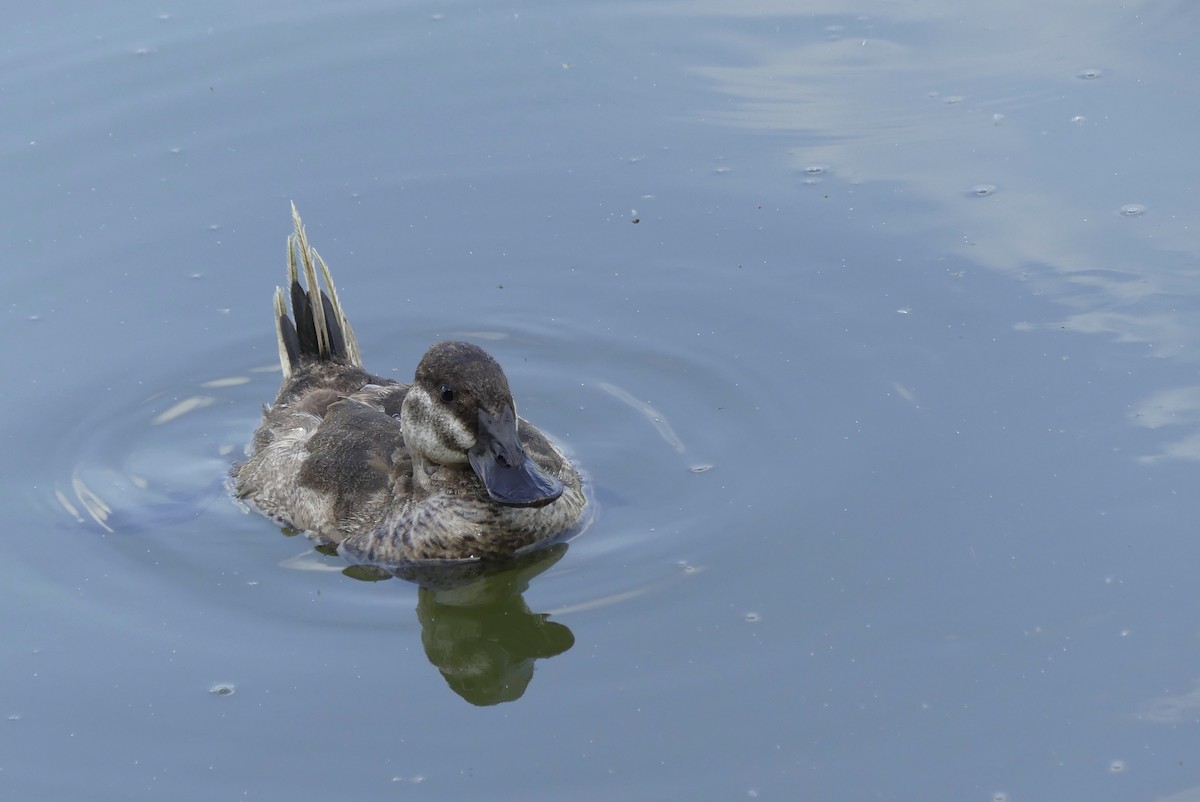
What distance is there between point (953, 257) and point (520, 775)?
4.98 meters

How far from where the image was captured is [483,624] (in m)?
8.27

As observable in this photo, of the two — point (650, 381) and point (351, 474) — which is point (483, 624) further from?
point (650, 381)

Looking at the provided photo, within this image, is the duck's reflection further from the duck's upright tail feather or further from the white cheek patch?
the duck's upright tail feather

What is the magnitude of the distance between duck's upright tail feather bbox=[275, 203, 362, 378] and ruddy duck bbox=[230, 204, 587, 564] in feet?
0.04

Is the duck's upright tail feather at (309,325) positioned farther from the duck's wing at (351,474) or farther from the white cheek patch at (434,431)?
the white cheek patch at (434,431)

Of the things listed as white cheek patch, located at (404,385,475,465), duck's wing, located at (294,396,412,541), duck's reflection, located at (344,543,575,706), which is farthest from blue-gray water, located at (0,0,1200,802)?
white cheek patch, located at (404,385,475,465)

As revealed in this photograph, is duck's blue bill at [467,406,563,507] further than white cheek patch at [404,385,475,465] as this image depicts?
No

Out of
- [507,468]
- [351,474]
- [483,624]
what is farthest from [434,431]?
[483,624]

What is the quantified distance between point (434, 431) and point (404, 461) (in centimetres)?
53

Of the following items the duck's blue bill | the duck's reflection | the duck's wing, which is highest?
the duck's blue bill

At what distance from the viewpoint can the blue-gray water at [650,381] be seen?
7090mm

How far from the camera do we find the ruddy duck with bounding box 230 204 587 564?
828cm

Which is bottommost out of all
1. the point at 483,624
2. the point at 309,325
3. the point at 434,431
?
the point at 483,624

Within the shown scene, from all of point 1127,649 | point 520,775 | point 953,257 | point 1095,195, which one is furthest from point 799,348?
point 520,775
